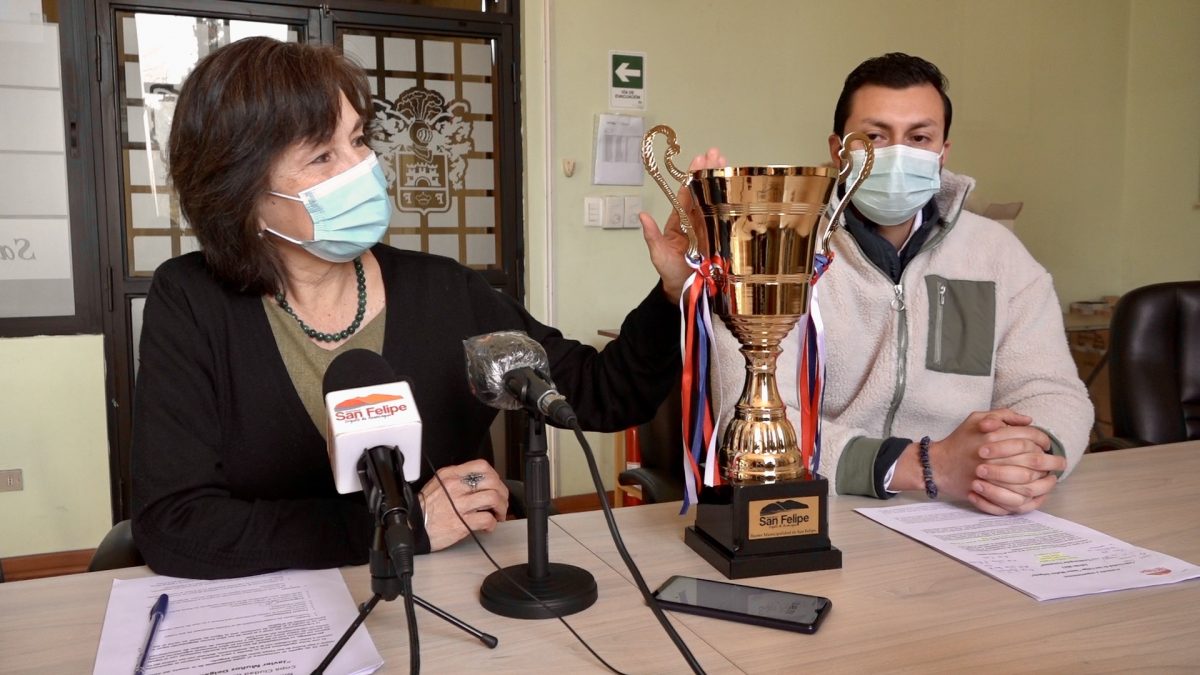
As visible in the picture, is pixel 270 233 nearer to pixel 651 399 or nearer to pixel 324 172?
pixel 324 172

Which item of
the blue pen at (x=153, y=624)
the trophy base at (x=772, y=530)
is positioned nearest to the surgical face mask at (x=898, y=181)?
the trophy base at (x=772, y=530)

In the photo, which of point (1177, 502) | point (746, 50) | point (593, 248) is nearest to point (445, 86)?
point (593, 248)

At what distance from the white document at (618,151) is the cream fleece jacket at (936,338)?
6.02 feet

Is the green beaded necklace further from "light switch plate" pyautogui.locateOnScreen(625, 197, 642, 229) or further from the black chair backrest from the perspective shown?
"light switch plate" pyautogui.locateOnScreen(625, 197, 642, 229)

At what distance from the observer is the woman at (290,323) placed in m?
1.18

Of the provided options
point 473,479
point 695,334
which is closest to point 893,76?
point 695,334

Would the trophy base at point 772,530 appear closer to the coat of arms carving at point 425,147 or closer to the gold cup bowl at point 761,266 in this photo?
the gold cup bowl at point 761,266

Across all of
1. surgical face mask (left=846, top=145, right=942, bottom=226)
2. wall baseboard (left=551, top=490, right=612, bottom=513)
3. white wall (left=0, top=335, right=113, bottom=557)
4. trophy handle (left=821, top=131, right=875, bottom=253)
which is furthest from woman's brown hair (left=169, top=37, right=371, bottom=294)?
wall baseboard (left=551, top=490, right=612, bottom=513)

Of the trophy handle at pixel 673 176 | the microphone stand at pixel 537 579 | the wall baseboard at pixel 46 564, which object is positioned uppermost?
the trophy handle at pixel 673 176

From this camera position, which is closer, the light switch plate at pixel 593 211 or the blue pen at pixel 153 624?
the blue pen at pixel 153 624

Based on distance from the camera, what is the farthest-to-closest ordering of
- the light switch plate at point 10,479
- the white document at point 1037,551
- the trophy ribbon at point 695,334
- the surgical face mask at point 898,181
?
the light switch plate at point 10,479
the surgical face mask at point 898,181
the trophy ribbon at point 695,334
the white document at point 1037,551

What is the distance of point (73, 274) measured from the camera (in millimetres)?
3025

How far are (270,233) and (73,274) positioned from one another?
2.03 meters

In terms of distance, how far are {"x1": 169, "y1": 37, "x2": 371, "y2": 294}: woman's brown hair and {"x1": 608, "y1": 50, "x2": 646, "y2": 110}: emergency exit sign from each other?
218cm
